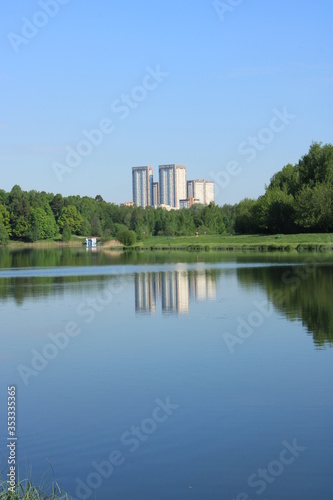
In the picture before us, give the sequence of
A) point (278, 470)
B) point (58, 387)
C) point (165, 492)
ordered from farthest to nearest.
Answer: point (58, 387)
point (278, 470)
point (165, 492)

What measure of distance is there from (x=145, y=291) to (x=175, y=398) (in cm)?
1794

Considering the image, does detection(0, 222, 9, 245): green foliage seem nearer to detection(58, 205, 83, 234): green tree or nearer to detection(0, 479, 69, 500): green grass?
detection(58, 205, 83, 234): green tree

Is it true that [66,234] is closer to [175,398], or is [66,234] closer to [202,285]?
[202,285]

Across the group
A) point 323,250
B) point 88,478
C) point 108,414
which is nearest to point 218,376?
point 108,414

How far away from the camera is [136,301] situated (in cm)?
2569

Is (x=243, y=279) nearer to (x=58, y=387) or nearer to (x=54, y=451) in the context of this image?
(x=58, y=387)

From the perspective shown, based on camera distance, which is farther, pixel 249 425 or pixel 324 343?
pixel 324 343

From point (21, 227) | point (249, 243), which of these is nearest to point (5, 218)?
point (21, 227)

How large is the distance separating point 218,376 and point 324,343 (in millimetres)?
3966

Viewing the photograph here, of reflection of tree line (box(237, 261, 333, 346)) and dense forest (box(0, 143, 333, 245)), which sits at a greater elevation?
dense forest (box(0, 143, 333, 245))

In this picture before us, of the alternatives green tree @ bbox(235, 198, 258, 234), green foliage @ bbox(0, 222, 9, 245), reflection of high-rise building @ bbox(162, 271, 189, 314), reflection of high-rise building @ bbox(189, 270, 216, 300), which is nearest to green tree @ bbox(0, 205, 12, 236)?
green foliage @ bbox(0, 222, 9, 245)

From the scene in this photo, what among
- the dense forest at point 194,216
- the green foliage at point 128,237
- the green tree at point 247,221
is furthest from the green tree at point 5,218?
the green tree at point 247,221

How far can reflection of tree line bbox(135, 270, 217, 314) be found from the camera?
24.0 metres

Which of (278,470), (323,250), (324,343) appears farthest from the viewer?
(323,250)
